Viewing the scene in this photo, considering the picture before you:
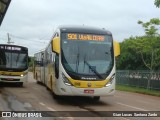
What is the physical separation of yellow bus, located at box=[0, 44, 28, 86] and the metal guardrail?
10.8 m

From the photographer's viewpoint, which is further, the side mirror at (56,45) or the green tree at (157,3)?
the green tree at (157,3)

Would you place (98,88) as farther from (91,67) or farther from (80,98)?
(80,98)

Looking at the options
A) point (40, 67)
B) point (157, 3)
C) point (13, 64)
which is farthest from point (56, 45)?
point (40, 67)

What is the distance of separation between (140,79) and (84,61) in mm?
20115

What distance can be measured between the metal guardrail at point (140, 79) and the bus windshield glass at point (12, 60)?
10850 millimetres

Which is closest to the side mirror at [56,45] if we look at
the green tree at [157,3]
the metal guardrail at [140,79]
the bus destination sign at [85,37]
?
the bus destination sign at [85,37]

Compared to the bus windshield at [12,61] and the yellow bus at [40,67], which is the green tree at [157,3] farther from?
the bus windshield at [12,61]

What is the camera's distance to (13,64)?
2827 cm

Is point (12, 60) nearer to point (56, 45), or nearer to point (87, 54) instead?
point (56, 45)

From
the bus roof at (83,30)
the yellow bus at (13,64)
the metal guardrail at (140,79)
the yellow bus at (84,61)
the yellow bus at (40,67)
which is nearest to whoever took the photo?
the yellow bus at (84,61)

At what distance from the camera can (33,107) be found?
52.3 feet

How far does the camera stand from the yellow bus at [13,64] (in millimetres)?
27922

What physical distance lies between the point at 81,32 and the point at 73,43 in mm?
707

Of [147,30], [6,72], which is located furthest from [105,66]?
[147,30]
